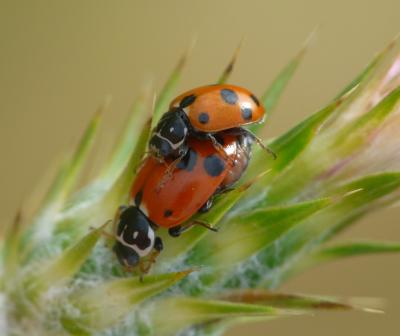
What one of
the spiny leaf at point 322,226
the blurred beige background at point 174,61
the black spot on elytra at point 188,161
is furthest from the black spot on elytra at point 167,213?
the blurred beige background at point 174,61

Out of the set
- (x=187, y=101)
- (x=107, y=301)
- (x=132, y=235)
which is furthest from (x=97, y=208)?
(x=187, y=101)

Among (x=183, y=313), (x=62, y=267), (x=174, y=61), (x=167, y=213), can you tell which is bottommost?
(x=174, y=61)

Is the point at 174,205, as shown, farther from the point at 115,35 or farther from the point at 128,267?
the point at 115,35

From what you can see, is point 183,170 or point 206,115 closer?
point 183,170

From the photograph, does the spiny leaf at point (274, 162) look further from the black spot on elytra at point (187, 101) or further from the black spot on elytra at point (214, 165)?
the black spot on elytra at point (187, 101)

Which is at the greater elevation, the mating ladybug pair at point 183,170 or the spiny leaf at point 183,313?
the mating ladybug pair at point 183,170

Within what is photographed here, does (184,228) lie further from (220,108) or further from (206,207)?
(220,108)

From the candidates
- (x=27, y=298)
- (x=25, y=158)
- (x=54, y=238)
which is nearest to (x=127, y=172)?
(x=54, y=238)
